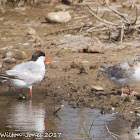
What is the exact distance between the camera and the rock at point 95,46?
12312 millimetres

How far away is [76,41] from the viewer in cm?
1332

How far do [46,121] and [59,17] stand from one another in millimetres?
7061

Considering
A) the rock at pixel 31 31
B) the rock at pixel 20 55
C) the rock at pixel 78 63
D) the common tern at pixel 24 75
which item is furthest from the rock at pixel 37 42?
the common tern at pixel 24 75

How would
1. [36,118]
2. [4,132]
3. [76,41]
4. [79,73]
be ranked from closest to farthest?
[4,132]
[36,118]
[79,73]
[76,41]

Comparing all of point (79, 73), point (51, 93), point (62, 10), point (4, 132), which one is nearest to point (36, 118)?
point (4, 132)

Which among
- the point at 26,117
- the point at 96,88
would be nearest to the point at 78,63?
the point at 96,88

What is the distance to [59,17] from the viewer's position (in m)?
14.9

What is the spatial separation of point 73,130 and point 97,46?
4.95 metres

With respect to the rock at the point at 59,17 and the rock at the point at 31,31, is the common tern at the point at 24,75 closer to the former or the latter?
the rock at the point at 31,31

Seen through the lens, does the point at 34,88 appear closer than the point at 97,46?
Yes

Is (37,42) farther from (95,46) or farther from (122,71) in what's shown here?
(122,71)

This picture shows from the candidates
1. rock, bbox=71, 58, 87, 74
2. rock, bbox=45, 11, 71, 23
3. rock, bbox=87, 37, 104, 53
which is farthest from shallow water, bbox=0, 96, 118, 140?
rock, bbox=45, 11, 71, 23

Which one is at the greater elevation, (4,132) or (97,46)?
(4,132)

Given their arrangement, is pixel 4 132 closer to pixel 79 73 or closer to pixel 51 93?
pixel 51 93
